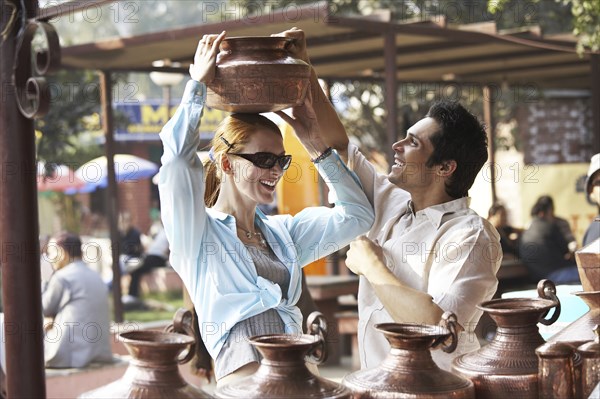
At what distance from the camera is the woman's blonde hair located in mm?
3209

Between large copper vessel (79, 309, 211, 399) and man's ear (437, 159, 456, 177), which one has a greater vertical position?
man's ear (437, 159, 456, 177)

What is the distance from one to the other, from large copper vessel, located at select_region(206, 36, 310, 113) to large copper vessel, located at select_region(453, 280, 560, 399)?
0.95 m

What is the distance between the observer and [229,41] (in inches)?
123

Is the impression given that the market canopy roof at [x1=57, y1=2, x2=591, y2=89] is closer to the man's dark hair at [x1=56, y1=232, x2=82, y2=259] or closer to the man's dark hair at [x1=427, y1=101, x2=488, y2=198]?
the man's dark hair at [x1=56, y1=232, x2=82, y2=259]

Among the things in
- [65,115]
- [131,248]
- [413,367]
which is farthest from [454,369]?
[131,248]

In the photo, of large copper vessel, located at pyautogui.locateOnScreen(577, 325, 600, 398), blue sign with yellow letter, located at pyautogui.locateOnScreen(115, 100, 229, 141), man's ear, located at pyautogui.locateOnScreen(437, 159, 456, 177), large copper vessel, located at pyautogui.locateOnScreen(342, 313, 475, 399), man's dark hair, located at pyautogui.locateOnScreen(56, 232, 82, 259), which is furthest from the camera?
blue sign with yellow letter, located at pyautogui.locateOnScreen(115, 100, 229, 141)

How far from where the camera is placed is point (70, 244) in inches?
304

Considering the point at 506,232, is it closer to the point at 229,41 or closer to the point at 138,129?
the point at 229,41

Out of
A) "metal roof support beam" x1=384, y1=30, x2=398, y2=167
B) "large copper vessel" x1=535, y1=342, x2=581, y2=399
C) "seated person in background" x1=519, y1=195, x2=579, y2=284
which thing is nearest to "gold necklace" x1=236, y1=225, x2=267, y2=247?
"large copper vessel" x1=535, y1=342, x2=581, y2=399

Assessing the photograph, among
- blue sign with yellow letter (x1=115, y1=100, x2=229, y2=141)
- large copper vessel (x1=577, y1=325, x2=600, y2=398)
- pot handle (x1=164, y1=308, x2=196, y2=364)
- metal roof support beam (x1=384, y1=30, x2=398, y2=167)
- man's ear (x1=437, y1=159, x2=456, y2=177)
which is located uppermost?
blue sign with yellow letter (x1=115, y1=100, x2=229, y2=141)

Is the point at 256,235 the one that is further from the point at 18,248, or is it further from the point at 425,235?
the point at 18,248

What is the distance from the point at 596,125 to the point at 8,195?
28.7 feet

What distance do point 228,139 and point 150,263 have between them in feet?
42.9

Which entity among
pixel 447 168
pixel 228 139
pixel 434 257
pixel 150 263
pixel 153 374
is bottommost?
pixel 150 263
